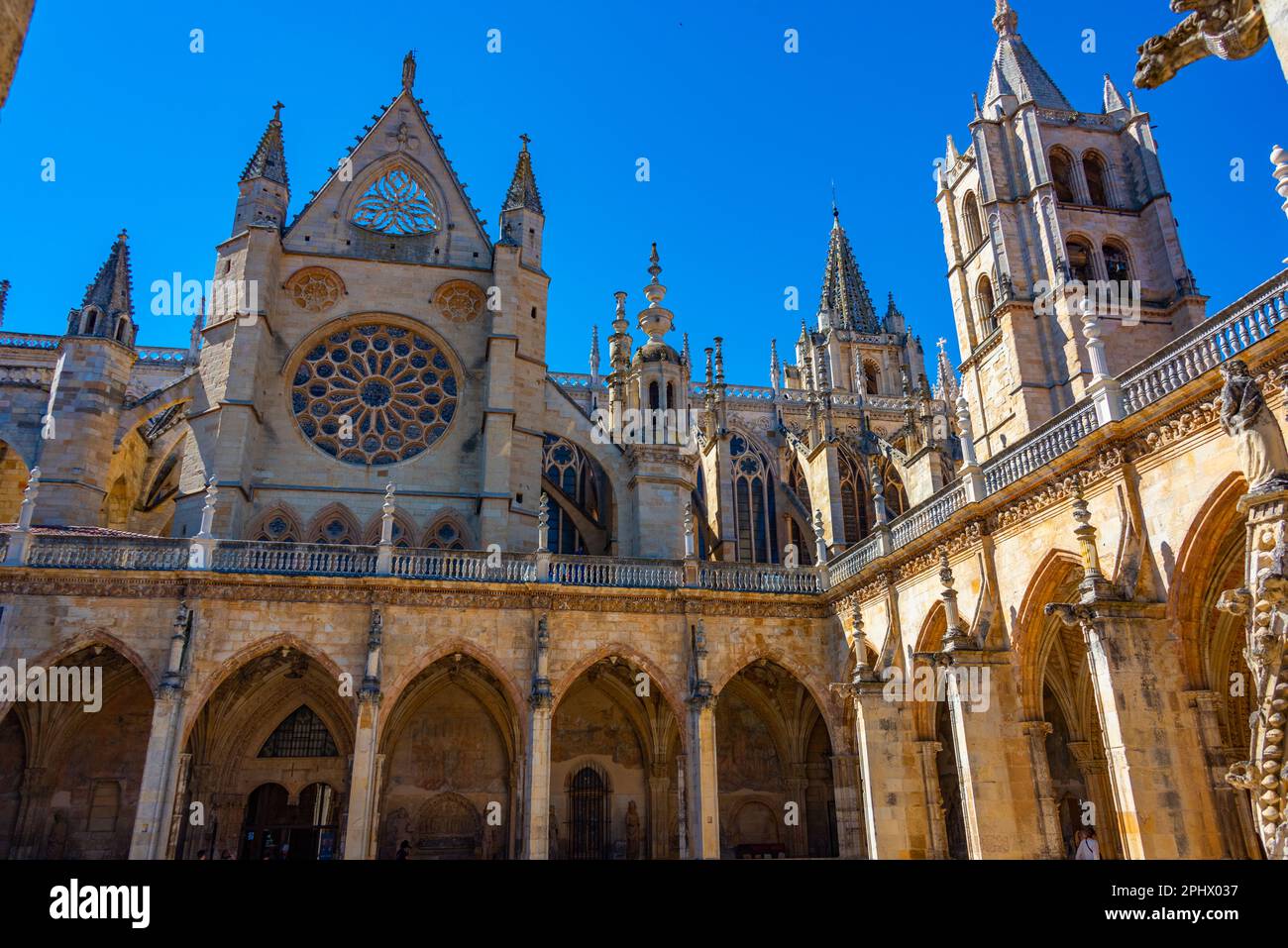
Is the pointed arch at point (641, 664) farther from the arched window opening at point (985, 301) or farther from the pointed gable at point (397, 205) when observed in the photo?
the arched window opening at point (985, 301)

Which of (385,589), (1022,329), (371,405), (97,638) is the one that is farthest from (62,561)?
(1022,329)

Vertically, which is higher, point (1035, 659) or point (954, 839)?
point (1035, 659)

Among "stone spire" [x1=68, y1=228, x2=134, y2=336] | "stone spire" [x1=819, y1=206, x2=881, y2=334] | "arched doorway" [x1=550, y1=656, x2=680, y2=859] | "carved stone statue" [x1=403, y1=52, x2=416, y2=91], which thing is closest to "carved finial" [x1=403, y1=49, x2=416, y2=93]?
"carved stone statue" [x1=403, y1=52, x2=416, y2=91]

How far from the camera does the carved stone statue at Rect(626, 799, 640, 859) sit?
2097 centimetres

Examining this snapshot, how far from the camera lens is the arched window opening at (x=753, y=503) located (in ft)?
107

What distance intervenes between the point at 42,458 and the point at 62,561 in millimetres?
4267

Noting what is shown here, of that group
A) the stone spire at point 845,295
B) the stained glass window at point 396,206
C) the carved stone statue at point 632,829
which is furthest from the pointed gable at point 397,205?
the stone spire at point 845,295

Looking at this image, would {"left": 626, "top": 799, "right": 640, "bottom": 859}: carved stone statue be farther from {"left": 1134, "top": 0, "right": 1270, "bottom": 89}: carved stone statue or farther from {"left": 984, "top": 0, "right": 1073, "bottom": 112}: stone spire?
{"left": 984, "top": 0, "right": 1073, "bottom": 112}: stone spire

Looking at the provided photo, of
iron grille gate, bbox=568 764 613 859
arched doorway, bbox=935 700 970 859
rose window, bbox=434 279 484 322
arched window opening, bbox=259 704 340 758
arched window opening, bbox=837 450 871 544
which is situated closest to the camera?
arched doorway, bbox=935 700 970 859

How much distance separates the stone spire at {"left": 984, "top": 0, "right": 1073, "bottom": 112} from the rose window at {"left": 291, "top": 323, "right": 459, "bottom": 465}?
19264mm

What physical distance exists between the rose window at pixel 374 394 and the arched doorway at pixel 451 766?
20.5 feet
